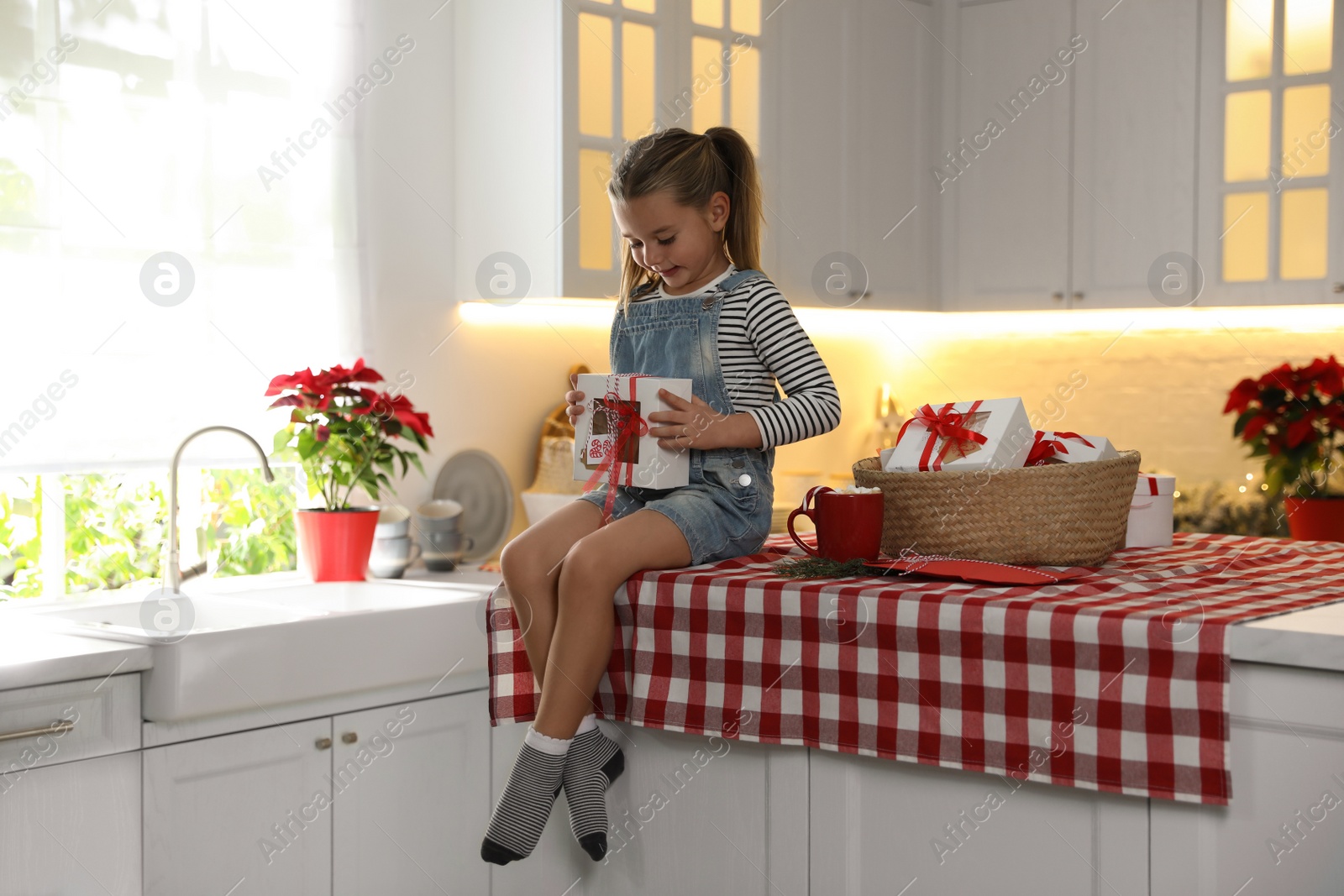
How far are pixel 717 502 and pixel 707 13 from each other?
1789 mm

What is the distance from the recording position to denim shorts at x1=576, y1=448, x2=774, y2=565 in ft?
4.42

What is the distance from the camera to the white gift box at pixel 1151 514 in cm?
146

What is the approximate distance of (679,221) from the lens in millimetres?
1436

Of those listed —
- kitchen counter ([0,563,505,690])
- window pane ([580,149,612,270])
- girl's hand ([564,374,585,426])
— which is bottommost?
kitchen counter ([0,563,505,690])

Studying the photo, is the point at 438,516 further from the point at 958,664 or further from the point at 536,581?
the point at 958,664

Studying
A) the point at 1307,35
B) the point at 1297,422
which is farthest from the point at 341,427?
the point at 1307,35

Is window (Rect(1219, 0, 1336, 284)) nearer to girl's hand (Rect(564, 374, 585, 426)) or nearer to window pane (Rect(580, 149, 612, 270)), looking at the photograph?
window pane (Rect(580, 149, 612, 270))

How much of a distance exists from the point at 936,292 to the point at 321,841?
2339mm

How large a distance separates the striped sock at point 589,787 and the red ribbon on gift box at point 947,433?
444mm

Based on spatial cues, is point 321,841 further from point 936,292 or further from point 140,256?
point 936,292

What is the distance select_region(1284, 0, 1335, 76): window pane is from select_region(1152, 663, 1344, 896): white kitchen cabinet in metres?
2.47

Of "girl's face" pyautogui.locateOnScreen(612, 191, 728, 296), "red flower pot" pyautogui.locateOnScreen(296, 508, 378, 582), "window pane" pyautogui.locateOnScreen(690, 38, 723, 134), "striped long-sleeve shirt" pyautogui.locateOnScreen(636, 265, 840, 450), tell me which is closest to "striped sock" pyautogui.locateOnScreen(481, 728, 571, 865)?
"striped long-sleeve shirt" pyautogui.locateOnScreen(636, 265, 840, 450)

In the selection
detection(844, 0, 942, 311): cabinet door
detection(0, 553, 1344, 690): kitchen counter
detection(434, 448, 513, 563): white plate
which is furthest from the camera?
detection(844, 0, 942, 311): cabinet door

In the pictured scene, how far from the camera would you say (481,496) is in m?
2.65
